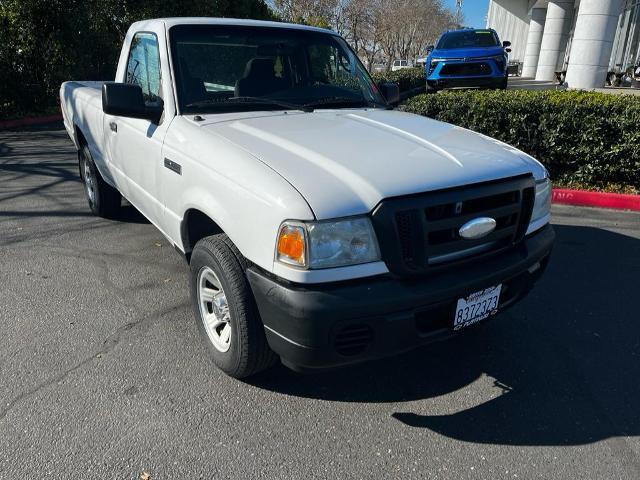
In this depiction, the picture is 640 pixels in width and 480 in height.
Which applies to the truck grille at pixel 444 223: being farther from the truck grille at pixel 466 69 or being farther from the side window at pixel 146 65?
the truck grille at pixel 466 69

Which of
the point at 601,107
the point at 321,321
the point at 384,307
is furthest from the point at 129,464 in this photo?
the point at 601,107

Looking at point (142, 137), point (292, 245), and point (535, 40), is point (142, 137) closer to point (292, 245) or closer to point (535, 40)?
point (292, 245)

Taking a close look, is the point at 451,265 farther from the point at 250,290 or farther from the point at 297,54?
the point at 297,54

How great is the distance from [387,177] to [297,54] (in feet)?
6.65

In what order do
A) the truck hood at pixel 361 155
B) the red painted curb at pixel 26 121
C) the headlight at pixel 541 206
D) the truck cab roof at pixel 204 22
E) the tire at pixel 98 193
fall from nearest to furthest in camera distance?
the truck hood at pixel 361 155 < the headlight at pixel 541 206 < the truck cab roof at pixel 204 22 < the tire at pixel 98 193 < the red painted curb at pixel 26 121

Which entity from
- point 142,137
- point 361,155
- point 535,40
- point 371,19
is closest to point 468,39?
point 142,137

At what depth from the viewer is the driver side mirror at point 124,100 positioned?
311cm

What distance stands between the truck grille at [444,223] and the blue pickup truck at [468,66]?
1166 centimetres

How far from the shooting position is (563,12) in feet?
72.2

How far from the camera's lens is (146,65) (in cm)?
374

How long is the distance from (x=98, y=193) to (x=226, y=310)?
313 cm

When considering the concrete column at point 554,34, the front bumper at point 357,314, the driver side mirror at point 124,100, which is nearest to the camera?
the front bumper at point 357,314

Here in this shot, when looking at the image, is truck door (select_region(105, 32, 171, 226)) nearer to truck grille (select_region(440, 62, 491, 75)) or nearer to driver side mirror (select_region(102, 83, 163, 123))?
driver side mirror (select_region(102, 83, 163, 123))

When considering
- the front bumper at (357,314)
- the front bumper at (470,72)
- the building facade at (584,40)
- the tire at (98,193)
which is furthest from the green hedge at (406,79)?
the front bumper at (357,314)
